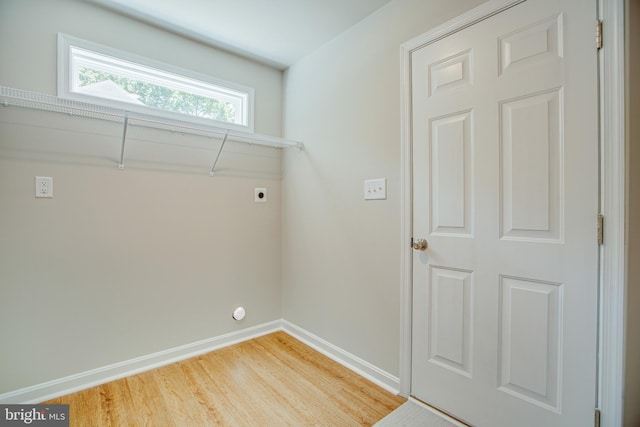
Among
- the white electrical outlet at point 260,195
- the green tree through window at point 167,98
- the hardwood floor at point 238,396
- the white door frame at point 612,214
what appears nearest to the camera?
the white door frame at point 612,214

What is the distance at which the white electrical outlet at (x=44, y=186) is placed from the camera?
5.61 ft

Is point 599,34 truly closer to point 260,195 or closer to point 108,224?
point 260,195

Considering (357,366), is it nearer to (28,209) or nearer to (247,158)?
(247,158)

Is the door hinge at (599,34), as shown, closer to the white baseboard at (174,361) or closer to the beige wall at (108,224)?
the white baseboard at (174,361)

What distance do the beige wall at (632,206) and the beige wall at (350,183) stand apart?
2.13ft

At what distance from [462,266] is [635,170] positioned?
73cm

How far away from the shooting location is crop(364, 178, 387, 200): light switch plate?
1.88 m

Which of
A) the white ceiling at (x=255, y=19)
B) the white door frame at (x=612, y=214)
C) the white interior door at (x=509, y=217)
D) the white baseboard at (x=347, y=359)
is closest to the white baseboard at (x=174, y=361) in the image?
the white baseboard at (x=347, y=359)

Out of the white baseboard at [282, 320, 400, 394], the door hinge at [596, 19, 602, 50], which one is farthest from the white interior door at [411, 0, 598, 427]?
the white baseboard at [282, 320, 400, 394]

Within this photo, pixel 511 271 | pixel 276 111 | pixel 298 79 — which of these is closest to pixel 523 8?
pixel 511 271

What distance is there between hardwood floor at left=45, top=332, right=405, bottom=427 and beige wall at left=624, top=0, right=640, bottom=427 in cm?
101

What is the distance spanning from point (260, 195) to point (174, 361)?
1389 millimetres

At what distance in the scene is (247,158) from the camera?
253 centimetres

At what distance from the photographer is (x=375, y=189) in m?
1.93
